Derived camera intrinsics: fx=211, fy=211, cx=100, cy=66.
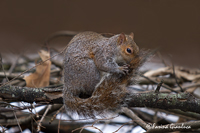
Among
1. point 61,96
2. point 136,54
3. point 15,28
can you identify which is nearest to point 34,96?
point 61,96

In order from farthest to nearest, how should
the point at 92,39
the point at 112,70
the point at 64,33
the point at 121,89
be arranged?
the point at 64,33 < the point at 92,39 < the point at 112,70 < the point at 121,89

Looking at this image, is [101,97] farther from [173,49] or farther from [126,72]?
[173,49]

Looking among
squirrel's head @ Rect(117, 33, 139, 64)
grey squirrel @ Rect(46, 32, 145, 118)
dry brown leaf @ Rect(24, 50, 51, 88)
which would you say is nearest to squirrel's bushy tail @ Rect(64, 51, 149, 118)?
grey squirrel @ Rect(46, 32, 145, 118)

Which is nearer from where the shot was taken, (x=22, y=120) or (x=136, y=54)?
(x=136, y=54)

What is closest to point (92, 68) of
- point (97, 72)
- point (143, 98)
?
point (97, 72)

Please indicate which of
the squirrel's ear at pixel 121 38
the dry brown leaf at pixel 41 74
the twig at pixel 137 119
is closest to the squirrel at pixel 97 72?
the squirrel's ear at pixel 121 38

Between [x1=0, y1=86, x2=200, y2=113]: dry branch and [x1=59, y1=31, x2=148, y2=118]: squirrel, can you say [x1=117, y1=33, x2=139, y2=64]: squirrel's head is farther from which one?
[x1=0, y1=86, x2=200, y2=113]: dry branch

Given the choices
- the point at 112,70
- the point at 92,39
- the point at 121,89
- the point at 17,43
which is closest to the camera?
the point at 121,89

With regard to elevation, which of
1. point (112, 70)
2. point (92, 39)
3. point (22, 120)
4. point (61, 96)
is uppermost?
point (92, 39)

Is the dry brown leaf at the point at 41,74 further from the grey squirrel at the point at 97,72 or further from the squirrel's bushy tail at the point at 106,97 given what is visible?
the squirrel's bushy tail at the point at 106,97
